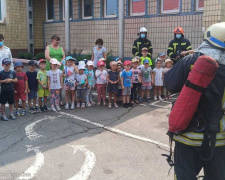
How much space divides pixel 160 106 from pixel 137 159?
3439 mm

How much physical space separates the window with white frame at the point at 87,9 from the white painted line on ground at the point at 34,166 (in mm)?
9750

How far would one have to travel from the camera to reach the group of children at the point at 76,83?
262 inches

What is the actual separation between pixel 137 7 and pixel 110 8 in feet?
4.94

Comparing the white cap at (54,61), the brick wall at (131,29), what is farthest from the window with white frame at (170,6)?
the white cap at (54,61)

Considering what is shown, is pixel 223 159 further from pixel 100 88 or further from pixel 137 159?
pixel 100 88

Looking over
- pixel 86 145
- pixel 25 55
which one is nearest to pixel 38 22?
pixel 25 55

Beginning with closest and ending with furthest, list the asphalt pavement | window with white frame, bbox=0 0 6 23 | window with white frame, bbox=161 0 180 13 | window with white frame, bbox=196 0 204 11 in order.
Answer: the asphalt pavement < window with white frame, bbox=196 0 204 11 < window with white frame, bbox=161 0 180 13 < window with white frame, bbox=0 0 6 23

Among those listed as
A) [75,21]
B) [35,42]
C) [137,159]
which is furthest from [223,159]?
[35,42]

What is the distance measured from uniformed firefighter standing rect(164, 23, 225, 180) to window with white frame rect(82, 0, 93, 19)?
11605 mm

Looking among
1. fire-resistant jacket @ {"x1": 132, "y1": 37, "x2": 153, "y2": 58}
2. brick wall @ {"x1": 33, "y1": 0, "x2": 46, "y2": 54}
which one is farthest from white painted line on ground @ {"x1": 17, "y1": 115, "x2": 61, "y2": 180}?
brick wall @ {"x1": 33, "y1": 0, "x2": 46, "y2": 54}

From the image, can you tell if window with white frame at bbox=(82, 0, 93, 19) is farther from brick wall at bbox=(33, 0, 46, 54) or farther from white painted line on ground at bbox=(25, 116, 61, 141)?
white painted line on ground at bbox=(25, 116, 61, 141)

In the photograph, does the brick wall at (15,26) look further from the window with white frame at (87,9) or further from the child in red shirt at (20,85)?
the child in red shirt at (20,85)

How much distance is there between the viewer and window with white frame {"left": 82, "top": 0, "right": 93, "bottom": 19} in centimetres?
1336

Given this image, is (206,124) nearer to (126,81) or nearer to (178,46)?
(126,81)
